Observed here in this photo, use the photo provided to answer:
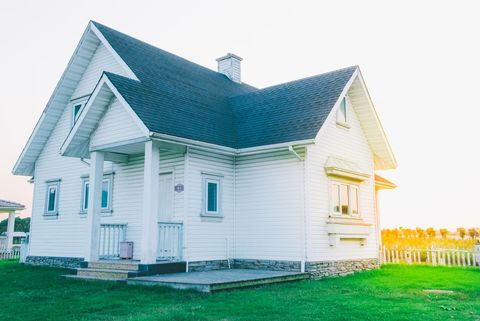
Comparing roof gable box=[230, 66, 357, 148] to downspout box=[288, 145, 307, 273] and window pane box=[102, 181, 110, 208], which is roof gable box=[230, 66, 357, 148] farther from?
window pane box=[102, 181, 110, 208]

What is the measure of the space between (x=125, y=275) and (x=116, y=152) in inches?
189

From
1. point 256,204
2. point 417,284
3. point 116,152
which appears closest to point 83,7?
point 116,152

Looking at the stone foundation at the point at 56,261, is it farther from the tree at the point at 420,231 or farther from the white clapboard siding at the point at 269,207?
the tree at the point at 420,231

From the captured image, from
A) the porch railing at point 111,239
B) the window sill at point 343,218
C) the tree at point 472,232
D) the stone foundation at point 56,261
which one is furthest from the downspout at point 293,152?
the tree at point 472,232

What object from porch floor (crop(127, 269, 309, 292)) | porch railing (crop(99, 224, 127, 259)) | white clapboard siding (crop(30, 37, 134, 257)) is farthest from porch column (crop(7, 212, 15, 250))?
porch floor (crop(127, 269, 309, 292))

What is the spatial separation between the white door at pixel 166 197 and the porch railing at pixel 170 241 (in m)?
0.99

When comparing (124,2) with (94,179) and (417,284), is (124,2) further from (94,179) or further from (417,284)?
(417,284)

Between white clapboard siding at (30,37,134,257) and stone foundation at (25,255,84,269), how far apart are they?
162 millimetres

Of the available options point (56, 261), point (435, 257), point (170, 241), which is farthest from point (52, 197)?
point (435, 257)

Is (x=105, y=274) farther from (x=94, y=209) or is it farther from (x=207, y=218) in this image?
(x=207, y=218)

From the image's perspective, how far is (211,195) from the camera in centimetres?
1471

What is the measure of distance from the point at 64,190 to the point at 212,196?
7.21m

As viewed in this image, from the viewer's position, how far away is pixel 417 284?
12500 millimetres

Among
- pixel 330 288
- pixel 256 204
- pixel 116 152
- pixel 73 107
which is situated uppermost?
pixel 73 107
